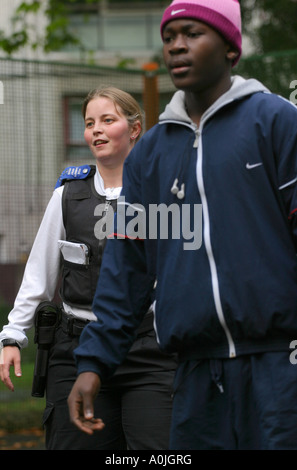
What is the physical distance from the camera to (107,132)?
4.45 meters

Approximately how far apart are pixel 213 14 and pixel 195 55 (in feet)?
0.50

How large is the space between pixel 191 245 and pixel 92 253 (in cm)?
129

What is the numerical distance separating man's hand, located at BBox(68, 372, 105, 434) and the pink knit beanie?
1213 mm

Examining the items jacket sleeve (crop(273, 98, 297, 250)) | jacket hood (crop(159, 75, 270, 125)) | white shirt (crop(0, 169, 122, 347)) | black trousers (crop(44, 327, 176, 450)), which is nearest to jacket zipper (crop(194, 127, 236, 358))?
jacket hood (crop(159, 75, 270, 125))

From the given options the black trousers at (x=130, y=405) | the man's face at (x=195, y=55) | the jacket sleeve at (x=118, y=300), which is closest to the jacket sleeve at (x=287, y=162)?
the man's face at (x=195, y=55)

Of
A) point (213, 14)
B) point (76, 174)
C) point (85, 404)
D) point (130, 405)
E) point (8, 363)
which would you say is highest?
point (213, 14)

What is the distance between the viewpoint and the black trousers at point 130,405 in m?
4.05

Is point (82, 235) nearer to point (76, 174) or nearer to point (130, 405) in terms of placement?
point (76, 174)

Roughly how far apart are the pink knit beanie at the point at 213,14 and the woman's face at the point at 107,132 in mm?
1297

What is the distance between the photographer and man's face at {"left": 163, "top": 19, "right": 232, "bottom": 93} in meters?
3.09

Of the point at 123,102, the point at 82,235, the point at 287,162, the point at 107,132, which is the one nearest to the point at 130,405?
the point at 82,235

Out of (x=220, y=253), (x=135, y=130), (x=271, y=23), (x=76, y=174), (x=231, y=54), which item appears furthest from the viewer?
(x=271, y=23)

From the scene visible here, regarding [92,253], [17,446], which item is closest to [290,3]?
[17,446]

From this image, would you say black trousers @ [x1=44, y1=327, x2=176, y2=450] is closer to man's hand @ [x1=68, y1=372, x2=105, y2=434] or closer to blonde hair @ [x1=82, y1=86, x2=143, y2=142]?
man's hand @ [x1=68, y1=372, x2=105, y2=434]
